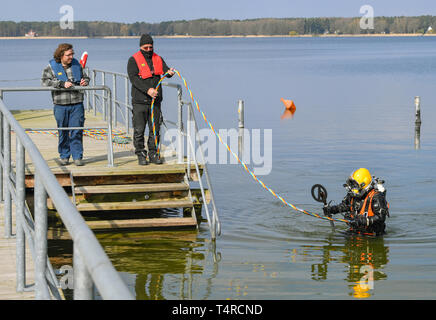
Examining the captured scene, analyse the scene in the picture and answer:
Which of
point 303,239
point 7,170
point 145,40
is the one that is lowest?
point 303,239

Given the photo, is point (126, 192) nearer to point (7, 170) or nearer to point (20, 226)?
point (7, 170)

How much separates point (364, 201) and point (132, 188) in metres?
3.29

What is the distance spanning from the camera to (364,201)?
10.5 meters

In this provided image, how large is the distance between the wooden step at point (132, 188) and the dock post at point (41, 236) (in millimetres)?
6513

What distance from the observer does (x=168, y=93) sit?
47281mm

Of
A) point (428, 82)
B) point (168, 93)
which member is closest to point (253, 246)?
point (168, 93)

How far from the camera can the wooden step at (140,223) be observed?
1098 centimetres

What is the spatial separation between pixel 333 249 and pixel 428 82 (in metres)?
52.8

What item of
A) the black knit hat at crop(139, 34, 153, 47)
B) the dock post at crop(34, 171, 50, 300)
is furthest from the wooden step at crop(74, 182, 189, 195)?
the dock post at crop(34, 171, 50, 300)

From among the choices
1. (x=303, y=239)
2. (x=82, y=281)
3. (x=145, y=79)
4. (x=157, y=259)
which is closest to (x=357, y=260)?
(x=303, y=239)

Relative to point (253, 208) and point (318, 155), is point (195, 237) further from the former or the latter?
point (318, 155)

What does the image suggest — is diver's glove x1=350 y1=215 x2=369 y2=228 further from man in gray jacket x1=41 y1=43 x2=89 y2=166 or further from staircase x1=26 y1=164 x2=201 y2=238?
man in gray jacket x1=41 y1=43 x2=89 y2=166
